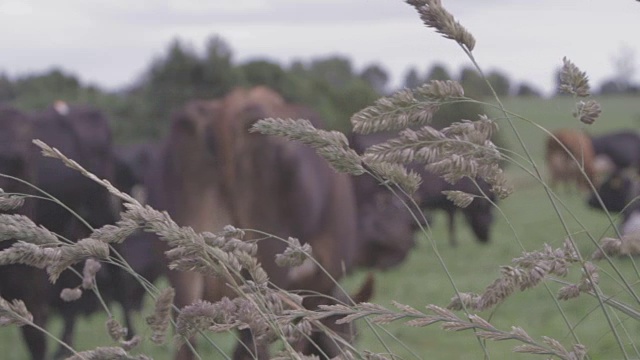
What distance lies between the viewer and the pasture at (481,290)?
2209mm

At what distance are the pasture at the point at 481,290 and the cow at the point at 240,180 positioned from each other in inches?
21.5

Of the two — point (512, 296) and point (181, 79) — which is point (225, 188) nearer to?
point (512, 296)

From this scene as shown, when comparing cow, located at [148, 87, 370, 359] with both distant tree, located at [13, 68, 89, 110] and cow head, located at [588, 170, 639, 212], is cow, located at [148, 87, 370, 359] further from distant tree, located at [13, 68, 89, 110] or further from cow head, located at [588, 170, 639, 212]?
distant tree, located at [13, 68, 89, 110]

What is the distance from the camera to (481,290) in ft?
32.1

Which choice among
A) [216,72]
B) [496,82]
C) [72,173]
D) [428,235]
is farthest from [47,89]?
[428,235]

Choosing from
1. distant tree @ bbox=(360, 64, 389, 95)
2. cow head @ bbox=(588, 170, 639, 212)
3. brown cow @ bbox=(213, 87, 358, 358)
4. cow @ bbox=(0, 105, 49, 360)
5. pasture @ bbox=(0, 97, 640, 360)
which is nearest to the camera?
pasture @ bbox=(0, 97, 640, 360)

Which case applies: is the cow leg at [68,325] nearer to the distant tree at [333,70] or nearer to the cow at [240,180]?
the cow at [240,180]

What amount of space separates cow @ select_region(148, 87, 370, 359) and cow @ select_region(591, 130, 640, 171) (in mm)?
26753

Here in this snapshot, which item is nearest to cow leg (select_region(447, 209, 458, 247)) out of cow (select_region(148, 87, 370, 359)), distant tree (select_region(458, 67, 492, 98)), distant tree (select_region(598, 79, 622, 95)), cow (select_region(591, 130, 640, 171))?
distant tree (select_region(598, 79, 622, 95))

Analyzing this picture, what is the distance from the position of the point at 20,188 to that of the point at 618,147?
2973 centimetres

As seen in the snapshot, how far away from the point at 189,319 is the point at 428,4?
504mm

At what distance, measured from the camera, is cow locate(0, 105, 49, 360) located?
6129 mm

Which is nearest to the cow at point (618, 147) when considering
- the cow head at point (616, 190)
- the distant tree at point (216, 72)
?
the distant tree at point (216, 72)

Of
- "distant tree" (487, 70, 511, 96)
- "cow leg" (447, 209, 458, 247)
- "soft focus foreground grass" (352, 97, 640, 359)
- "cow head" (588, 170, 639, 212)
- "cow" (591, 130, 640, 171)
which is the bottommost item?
"cow" (591, 130, 640, 171)
